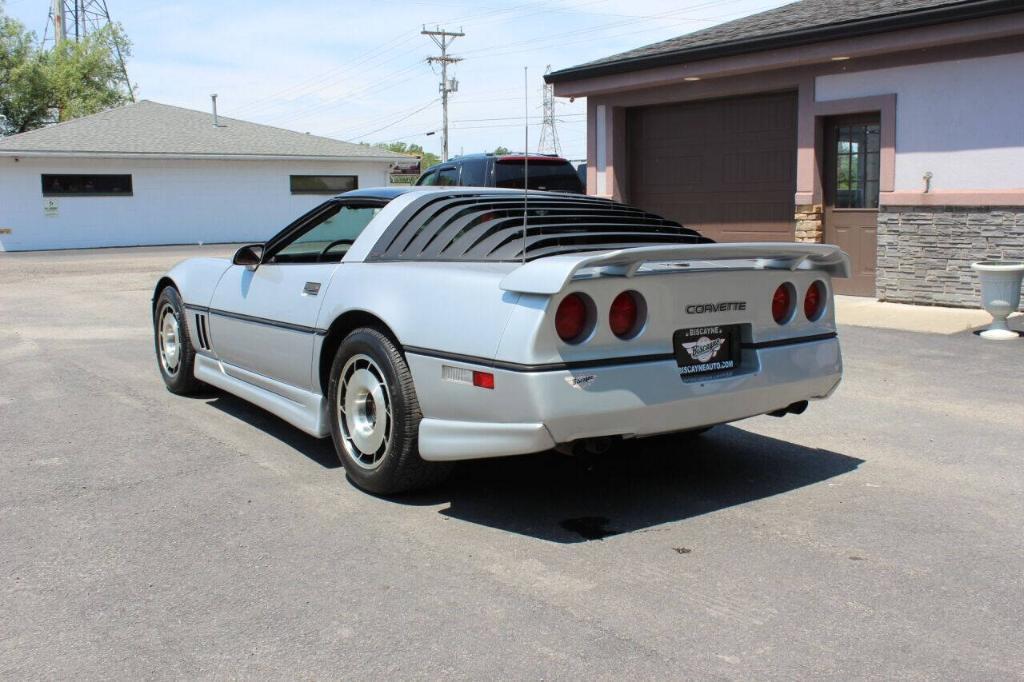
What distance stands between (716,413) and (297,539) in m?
1.96

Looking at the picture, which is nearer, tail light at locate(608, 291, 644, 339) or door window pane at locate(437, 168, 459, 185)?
tail light at locate(608, 291, 644, 339)

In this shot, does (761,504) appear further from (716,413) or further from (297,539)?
(297,539)

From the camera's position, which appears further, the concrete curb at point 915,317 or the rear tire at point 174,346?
the concrete curb at point 915,317

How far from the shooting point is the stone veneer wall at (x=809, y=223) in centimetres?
1305

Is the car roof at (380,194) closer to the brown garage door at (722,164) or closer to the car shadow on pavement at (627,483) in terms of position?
the car shadow on pavement at (627,483)

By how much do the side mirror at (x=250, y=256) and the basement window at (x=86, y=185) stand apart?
1057 inches

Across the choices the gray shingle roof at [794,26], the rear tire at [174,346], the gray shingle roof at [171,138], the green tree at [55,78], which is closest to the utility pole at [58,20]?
the green tree at [55,78]

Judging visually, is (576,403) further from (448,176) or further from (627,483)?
(448,176)

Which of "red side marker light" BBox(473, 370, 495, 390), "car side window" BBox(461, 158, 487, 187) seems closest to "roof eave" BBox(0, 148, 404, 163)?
"car side window" BBox(461, 158, 487, 187)

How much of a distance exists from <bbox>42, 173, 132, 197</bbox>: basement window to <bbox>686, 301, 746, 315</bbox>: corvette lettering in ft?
96.7

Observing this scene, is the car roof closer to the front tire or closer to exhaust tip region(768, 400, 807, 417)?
the front tire

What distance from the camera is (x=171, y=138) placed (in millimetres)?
32375

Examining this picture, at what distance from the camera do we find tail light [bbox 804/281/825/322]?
500 centimetres

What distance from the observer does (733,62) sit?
1334cm
